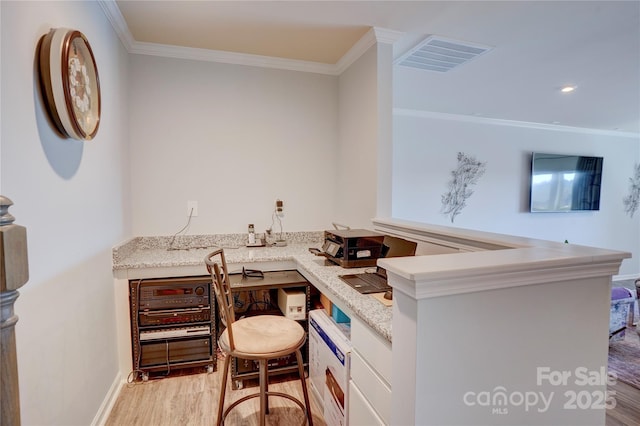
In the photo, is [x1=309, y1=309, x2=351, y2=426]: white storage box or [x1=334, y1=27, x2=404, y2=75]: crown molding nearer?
[x1=309, y1=309, x2=351, y2=426]: white storage box

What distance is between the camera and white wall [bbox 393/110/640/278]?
13.8 feet

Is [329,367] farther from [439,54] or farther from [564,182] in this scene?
[564,182]

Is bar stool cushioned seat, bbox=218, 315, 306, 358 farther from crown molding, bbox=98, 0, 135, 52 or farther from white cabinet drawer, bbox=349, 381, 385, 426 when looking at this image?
crown molding, bbox=98, 0, 135, 52

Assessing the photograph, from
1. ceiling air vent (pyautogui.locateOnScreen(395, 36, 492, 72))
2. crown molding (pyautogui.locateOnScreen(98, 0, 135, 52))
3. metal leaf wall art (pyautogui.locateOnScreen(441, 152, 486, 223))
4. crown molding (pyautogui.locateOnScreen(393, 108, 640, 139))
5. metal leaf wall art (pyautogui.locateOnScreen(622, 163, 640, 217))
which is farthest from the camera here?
metal leaf wall art (pyautogui.locateOnScreen(622, 163, 640, 217))

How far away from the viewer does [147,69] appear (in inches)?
97.7

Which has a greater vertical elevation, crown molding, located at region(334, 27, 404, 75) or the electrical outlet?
crown molding, located at region(334, 27, 404, 75)

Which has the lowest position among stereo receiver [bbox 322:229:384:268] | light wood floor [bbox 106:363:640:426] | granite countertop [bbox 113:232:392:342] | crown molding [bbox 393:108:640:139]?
light wood floor [bbox 106:363:640:426]

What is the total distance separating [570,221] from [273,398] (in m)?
5.34

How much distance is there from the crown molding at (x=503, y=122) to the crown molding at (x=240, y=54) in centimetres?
158

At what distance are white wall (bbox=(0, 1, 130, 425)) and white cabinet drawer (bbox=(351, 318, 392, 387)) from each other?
1122 millimetres

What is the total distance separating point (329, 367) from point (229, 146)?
1.86m

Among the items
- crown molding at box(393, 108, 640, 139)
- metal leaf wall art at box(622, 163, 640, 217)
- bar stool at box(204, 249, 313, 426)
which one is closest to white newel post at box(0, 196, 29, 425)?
bar stool at box(204, 249, 313, 426)

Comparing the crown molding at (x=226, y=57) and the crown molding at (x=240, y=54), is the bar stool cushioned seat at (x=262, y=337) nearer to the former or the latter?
the crown molding at (x=240, y=54)

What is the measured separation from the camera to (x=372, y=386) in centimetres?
118
